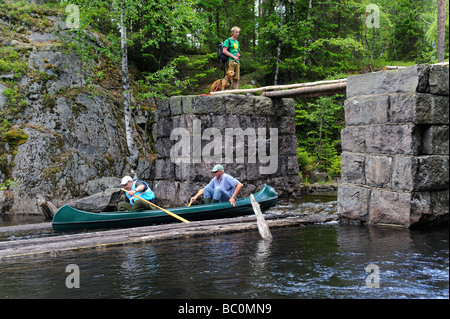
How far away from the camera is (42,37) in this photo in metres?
15.9

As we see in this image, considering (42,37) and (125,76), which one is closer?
(125,76)

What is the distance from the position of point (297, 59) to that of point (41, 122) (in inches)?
422

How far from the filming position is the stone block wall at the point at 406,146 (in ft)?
22.2

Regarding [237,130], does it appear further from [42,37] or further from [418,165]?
[42,37]

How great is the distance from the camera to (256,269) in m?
5.38

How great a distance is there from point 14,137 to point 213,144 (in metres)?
6.31

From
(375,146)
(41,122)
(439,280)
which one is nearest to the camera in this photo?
(439,280)

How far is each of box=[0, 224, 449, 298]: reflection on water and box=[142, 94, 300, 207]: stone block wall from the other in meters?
4.92

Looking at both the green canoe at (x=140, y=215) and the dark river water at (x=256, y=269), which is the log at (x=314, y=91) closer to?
the green canoe at (x=140, y=215)

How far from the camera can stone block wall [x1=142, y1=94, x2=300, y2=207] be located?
12.1 m

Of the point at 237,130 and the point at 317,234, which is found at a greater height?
the point at 237,130

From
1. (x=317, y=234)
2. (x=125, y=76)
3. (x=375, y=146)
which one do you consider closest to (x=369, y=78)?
(x=375, y=146)

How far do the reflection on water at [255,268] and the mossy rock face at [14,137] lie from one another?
7.55 metres

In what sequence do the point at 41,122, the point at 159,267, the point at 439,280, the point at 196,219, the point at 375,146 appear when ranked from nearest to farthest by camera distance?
the point at 439,280 < the point at 159,267 < the point at 375,146 < the point at 196,219 < the point at 41,122
